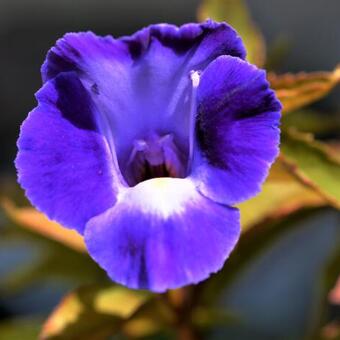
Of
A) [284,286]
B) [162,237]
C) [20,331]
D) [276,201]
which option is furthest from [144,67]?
[284,286]

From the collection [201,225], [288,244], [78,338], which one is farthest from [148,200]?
[288,244]

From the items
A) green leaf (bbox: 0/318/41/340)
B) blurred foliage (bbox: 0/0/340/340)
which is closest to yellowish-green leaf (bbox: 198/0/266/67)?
blurred foliage (bbox: 0/0/340/340)

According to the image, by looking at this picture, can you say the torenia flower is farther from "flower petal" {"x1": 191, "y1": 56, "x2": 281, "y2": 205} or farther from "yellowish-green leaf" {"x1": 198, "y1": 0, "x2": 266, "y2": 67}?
"yellowish-green leaf" {"x1": 198, "y1": 0, "x2": 266, "y2": 67}

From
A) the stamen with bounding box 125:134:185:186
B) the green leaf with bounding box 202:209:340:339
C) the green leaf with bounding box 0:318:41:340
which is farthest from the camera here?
the green leaf with bounding box 202:209:340:339

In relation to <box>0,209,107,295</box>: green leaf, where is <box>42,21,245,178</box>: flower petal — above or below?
above

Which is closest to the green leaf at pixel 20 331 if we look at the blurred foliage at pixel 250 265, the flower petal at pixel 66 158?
the blurred foliage at pixel 250 265

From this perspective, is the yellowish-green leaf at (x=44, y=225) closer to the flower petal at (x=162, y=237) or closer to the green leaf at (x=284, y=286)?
the flower petal at (x=162, y=237)

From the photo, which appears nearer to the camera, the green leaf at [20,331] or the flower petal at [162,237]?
the flower petal at [162,237]
